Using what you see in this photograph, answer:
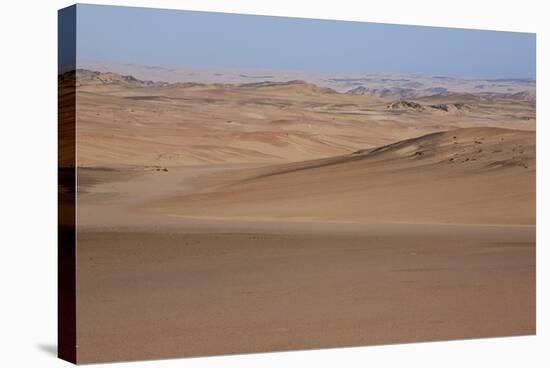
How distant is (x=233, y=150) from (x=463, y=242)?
245cm

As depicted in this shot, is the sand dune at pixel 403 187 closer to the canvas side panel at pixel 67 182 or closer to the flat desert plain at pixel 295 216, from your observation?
the flat desert plain at pixel 295 216

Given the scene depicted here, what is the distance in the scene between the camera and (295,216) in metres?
12.6

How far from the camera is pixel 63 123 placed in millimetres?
11859

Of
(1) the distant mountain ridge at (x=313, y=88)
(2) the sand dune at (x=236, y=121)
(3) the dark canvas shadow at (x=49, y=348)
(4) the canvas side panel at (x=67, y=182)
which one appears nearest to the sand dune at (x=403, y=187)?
(2) the sand dune at (x=236, y=121)

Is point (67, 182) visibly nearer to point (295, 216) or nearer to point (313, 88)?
point (295, 216)

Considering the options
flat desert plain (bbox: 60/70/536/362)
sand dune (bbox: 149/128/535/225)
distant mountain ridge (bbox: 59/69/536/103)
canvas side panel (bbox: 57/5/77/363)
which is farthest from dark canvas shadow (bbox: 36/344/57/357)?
distant mountain ridge (bbox: 59/69/536/103)

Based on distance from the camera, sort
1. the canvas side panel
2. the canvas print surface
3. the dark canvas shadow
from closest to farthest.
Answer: the canvas side panel
the canvas print surface
the dark canvas shadow

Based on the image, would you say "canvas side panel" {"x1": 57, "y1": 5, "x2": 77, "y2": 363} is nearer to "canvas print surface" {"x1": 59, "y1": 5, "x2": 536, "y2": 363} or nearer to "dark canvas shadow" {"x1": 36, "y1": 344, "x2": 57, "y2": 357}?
"canvas print surface" {"x1": 59, "y1": 5, "x2": 536, "y2": 363}

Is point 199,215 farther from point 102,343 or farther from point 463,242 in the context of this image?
point 463,242

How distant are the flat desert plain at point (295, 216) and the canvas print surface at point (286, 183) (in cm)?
2

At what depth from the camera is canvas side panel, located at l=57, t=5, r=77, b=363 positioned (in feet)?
38.3

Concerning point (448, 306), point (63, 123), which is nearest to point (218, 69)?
point (63, 123)

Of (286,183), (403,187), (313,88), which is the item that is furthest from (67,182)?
(403,187)

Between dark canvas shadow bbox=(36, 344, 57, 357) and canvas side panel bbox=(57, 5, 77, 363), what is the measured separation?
32 cm
